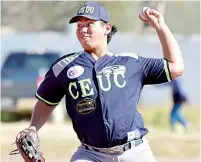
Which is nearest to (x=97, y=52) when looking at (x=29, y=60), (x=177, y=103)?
(x=177, y=103)

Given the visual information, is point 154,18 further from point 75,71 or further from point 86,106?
point 86,106

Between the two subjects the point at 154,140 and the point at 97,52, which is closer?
the point at 97,52

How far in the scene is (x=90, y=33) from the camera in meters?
5.17

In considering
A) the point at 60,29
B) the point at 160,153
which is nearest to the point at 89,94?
the point at 160,153

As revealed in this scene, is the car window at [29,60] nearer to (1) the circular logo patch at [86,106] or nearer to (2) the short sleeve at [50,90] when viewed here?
(2) the short sleeve at [50,90]

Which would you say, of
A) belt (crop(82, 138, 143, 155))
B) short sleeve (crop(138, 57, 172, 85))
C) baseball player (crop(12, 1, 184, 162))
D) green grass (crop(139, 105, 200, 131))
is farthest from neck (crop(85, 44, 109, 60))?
green grass (crop(139, 105, 200, 131))

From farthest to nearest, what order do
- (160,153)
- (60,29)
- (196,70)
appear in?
(60,29) → (196,70) → (160,153)

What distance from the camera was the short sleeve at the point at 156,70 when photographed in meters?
5.17

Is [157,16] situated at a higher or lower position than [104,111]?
higher

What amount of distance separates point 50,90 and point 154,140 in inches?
327

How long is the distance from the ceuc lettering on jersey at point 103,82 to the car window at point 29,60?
→ 39.5 ft

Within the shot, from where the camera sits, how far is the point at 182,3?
18.3m

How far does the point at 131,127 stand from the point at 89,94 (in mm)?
380

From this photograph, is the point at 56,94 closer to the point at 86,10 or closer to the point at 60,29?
the point at 86,10
